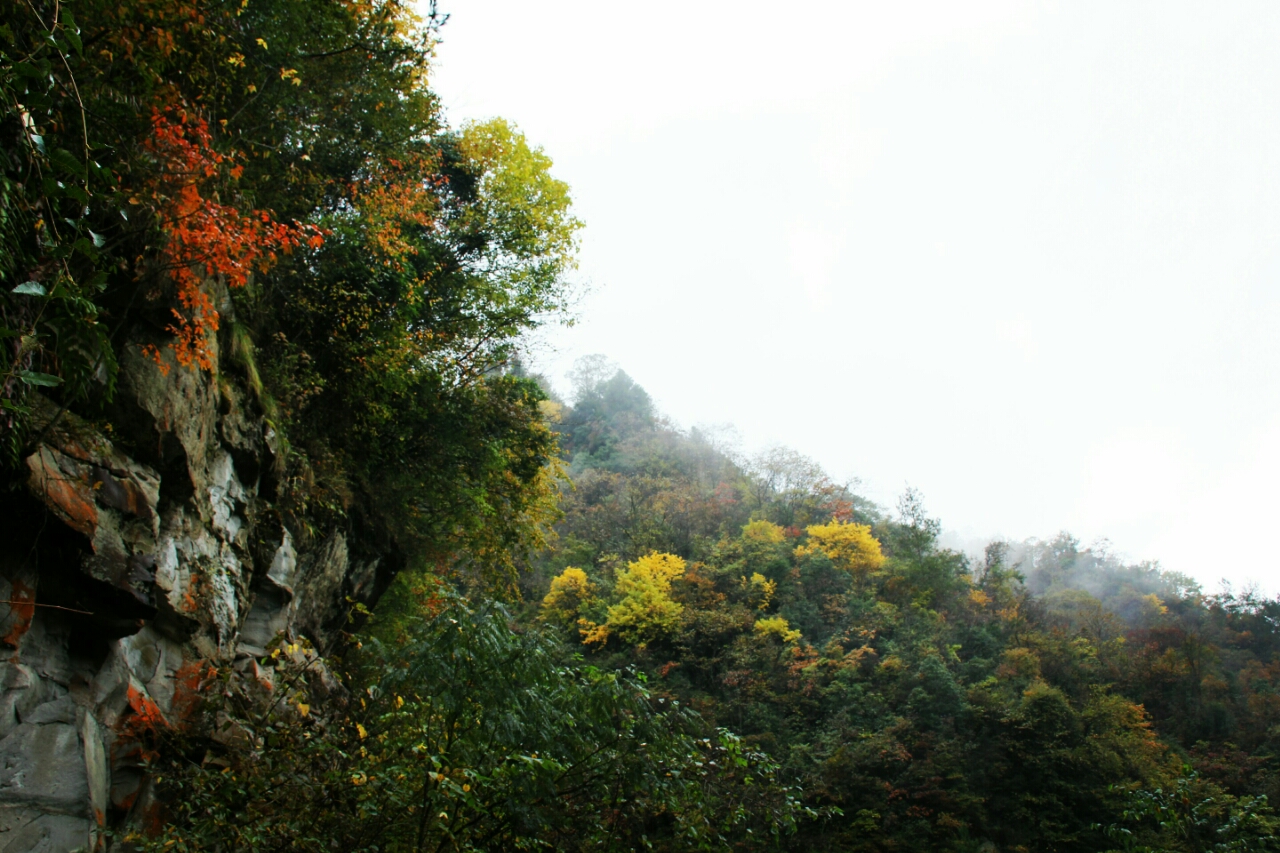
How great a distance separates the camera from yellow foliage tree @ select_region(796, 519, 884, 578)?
24797 mm

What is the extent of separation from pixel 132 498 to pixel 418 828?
2595mm

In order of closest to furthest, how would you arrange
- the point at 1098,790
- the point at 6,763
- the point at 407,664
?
the point at 6,763 < the point at 407,664 < the point at 1098,790

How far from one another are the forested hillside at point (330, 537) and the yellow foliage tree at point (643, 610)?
2.96m

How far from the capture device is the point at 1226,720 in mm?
18422

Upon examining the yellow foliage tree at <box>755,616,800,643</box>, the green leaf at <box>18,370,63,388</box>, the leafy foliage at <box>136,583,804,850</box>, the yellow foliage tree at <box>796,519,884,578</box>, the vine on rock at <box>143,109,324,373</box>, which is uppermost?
the yellow foliage tree at <box>796,519,884,578</box>

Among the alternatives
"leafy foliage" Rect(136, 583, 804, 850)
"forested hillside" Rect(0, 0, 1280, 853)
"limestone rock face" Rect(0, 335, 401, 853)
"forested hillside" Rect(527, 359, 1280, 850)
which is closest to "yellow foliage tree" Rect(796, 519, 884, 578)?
"forested hillside" Rect(527, 359, 1280, 850)

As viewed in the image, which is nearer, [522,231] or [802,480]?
[522,231]

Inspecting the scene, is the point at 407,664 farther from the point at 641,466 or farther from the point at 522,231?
the point at 641,466

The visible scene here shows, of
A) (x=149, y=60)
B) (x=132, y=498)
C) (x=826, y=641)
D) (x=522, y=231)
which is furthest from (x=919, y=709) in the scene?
(x=149, y=60)

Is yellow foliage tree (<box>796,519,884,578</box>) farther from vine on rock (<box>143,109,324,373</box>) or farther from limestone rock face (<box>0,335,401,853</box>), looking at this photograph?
vine on rock (<box>143,109,324,373</box>)

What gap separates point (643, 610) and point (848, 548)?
345 inches

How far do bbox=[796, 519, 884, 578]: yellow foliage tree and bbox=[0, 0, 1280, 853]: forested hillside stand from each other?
676 centimetres

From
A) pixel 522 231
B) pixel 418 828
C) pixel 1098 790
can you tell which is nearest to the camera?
pixel 418 828

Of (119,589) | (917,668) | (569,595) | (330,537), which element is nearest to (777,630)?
(917,668)
